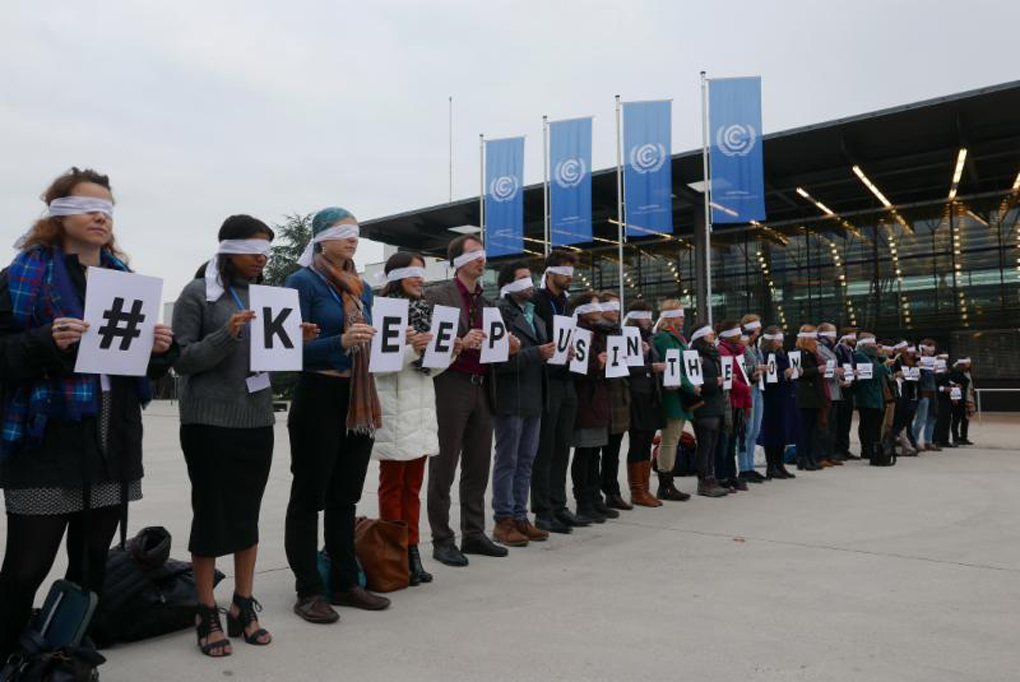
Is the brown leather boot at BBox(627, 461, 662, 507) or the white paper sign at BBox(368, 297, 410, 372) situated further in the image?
the brown leather boot at BBox(627, 461, 662, 507)

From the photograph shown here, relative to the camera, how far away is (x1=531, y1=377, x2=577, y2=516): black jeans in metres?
6.50

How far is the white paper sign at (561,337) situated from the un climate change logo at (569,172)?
15.7m

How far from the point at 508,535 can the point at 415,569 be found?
48.0 inches

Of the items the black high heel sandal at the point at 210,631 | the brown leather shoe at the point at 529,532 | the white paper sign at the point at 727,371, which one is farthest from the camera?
the white paper sign at the point at 727,371

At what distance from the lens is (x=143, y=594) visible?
12.3 feet

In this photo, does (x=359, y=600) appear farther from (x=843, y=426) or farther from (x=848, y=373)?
(x=843, y=426)

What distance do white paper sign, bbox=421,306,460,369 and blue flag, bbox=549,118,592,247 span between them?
55.3 feet

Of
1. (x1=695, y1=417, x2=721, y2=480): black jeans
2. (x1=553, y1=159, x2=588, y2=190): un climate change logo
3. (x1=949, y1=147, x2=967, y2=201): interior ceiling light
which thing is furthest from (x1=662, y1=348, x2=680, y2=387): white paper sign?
(x1=949, y1=147, x2=967, y2=201): interior ceiling light

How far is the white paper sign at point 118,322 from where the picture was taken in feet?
9.73

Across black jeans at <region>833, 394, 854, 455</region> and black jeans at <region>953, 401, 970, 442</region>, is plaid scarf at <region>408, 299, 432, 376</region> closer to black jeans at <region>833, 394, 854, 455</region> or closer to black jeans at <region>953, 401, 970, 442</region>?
black jeans at <region>833, 394, 854, 455</region>

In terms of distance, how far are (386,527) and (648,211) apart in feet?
54.0

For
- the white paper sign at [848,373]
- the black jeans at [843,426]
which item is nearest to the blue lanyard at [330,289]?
the white paper sign at [848,373]

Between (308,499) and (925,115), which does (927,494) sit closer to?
(308,499)

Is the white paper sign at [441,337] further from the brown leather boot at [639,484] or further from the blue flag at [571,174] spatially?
the blue flag at [571,174]
